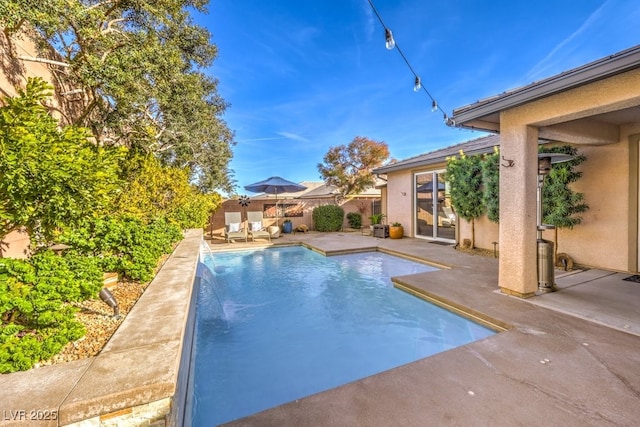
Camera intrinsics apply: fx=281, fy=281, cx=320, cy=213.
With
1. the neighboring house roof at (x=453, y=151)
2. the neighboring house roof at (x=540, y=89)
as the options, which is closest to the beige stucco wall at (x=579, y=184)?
the neighboring house roof at (x=540, y=89)

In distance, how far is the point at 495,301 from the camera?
4.62 metres

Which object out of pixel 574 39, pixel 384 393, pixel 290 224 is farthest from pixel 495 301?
pixel 290 224

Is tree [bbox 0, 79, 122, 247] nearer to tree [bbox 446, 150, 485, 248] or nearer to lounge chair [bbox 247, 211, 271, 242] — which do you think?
tree [bbox 446, 150, 485, 248]

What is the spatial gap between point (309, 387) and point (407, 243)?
8.69 meters

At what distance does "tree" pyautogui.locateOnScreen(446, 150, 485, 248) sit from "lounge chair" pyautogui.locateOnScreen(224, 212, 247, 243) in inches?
340

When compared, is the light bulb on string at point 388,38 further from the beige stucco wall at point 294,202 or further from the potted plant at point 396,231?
the beige stucco wall at point 294,202

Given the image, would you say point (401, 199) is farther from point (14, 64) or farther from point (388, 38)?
point (14, 64)

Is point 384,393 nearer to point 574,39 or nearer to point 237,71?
point 574,39

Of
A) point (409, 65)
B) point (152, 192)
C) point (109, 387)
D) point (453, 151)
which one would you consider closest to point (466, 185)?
point (453, 151)

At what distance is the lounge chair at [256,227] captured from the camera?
12.5 m

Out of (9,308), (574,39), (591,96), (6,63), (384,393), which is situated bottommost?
(384,393)

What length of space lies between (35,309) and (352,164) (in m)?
22.7

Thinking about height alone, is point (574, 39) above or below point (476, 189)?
above

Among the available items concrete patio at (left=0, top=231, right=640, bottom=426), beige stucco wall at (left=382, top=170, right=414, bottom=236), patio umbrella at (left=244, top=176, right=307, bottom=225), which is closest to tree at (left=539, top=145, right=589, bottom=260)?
concrete patio at (left=0, top=231, right=640, bottom=426)
